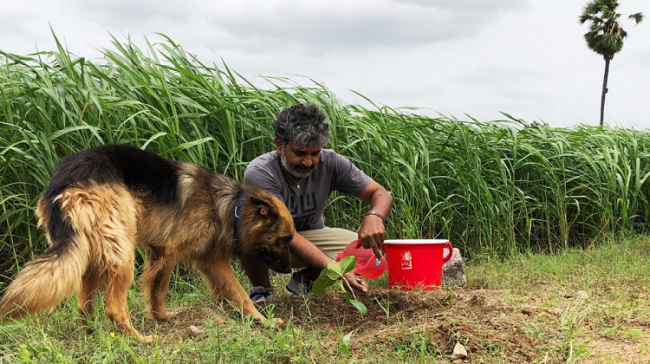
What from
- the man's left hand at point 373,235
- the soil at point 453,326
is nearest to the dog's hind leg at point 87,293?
the soil at point 453,326

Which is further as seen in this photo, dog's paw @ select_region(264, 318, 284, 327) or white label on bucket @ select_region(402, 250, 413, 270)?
white label on bucket @ select_region(402, 250, 413, 270)

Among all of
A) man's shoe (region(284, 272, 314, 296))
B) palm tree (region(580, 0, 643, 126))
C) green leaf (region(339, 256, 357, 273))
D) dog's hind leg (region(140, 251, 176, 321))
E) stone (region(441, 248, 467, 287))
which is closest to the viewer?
green leaf (region(339, 256, 357, 273))

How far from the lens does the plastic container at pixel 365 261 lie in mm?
3515

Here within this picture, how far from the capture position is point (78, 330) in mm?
2889

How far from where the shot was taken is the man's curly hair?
3373 millimetres

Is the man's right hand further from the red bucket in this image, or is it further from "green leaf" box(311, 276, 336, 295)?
the red bucket

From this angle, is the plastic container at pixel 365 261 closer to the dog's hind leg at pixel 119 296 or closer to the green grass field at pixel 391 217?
the green grass field at pixel 391 217

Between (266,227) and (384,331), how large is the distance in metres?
0.98

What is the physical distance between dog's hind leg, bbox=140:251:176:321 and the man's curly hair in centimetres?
106

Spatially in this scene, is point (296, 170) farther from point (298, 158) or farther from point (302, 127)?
point (302, 127)

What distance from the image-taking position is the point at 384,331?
265cm

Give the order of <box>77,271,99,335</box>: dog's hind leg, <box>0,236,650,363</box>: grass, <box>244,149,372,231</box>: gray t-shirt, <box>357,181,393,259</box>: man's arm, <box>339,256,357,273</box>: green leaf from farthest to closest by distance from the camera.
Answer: <box>244,149,372,231</box>: gray t-shirt < <box>357,181,393,259</box>: man's arm < <box>339,256,357,273</box>: green leaf < <box>77,271,99,335</box>: dog's hind leg < <box>0,236,650,363</box>: grass

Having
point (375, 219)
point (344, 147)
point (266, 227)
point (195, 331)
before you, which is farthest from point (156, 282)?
point (344, 147)

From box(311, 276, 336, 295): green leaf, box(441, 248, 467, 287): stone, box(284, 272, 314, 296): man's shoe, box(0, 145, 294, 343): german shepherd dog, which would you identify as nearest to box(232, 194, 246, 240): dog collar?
box(0, 145, 294, 343): german shepherd dog
